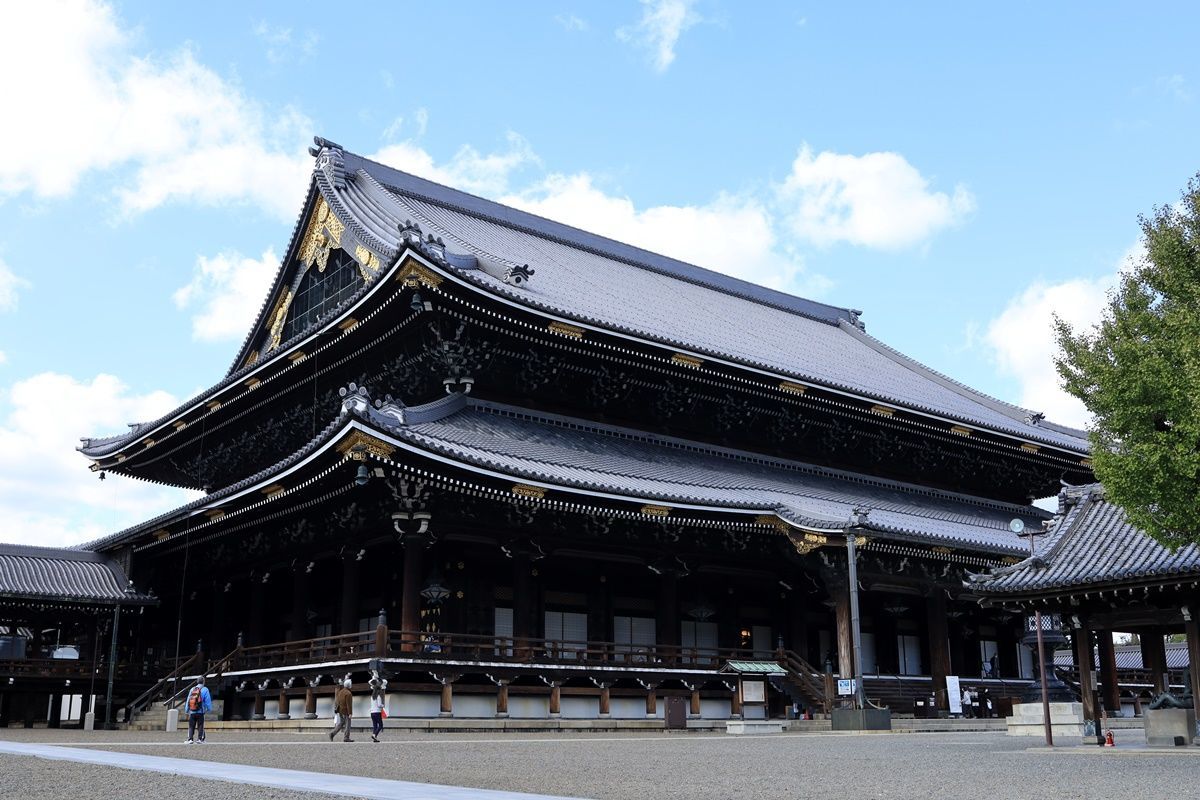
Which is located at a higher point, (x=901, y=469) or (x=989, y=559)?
(x=901, y=469)

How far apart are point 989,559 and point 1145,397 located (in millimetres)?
17107

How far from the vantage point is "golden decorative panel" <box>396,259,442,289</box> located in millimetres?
27469

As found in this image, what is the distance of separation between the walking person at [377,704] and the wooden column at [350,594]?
4.16 metres

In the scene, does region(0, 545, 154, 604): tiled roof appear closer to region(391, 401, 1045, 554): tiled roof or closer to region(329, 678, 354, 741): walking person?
region(391, 401, 1045, 554): tiled roof

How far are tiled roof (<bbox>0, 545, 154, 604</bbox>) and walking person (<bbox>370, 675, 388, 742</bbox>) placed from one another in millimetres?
14641

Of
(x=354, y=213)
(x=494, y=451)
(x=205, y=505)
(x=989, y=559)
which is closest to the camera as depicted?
(x=494, y=451)

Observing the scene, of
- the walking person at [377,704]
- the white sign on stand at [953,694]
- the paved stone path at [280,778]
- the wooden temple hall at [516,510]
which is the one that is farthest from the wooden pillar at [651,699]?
the paved stone path at [280,778]

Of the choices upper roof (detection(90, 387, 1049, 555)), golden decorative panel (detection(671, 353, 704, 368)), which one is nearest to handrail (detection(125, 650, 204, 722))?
upper roof (detection(90, 387, 1049, 555))

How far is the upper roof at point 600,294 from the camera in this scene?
105 ft

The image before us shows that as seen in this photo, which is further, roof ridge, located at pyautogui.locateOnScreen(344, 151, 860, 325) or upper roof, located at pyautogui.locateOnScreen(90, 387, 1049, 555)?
roof ridge, located at pyautogui.locateOnScreen(344, 151, 860, 325)

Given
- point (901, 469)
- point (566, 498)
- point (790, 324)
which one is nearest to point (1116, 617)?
point (566, 498)

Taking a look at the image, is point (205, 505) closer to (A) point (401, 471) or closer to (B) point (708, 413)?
(A) point (401, 471)

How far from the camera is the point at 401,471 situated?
83.3 feet

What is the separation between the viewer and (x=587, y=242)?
4750cm
